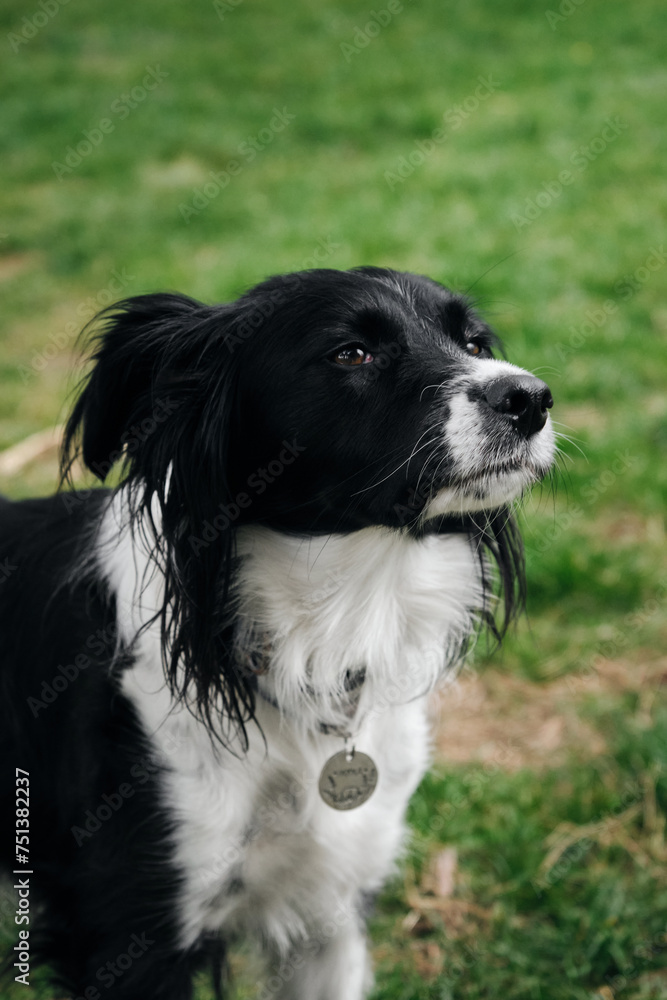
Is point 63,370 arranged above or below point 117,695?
below

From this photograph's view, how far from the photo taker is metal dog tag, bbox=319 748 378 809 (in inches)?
81.1

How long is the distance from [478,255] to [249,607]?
4.56 metres

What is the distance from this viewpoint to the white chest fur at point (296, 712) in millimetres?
1971

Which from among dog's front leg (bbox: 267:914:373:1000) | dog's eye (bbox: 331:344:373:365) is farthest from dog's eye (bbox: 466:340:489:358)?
dog's front leg (bbox: 267:914:373:1000)

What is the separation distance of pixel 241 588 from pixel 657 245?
493 centimetres

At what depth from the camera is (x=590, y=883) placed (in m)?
2.69

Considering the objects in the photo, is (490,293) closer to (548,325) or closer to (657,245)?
(548,325)

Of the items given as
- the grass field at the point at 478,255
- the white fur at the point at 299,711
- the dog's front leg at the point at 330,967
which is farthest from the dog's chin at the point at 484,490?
the dog's front leg at the point at 330,967

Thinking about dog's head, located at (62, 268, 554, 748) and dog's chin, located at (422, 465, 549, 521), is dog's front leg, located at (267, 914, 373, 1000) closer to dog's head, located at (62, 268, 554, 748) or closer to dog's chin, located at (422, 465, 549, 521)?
dog's head, located at (62, 268, 554, 748)

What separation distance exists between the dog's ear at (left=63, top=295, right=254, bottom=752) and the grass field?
0.93 m

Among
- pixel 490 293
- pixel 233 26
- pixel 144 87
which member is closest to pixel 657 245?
pixel 490 293

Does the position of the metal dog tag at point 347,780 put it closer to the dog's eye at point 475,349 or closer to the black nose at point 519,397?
the black nose at point 519,397

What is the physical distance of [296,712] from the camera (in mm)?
2057

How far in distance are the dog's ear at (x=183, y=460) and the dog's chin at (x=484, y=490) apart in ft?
1.40
